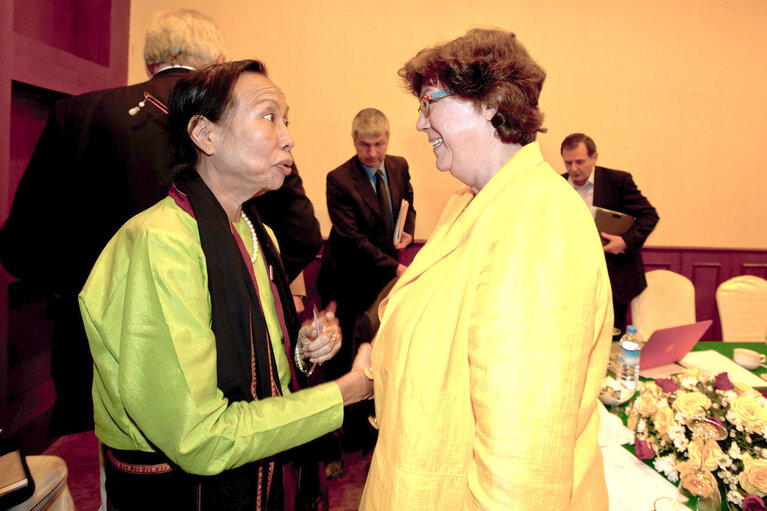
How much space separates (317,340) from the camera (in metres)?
1.25

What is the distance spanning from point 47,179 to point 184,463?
3.63 ft

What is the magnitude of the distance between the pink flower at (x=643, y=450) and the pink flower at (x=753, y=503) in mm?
235

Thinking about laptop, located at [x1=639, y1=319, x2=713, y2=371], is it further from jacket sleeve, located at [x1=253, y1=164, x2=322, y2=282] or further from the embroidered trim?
the embroidered trim

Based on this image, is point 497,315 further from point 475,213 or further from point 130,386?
point 130,386

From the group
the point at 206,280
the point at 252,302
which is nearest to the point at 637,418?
the point at 252,302

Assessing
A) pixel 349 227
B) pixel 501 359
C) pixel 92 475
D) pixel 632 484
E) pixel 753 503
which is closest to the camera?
pixel 501 359

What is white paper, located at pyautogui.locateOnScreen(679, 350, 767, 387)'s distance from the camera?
81.1 inches

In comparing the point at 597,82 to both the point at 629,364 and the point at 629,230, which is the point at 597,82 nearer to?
the point at 629,230

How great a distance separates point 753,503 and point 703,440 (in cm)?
18

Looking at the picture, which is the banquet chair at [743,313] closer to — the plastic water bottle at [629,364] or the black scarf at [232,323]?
the plastic water bottle at [629,364]

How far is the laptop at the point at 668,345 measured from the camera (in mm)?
2033

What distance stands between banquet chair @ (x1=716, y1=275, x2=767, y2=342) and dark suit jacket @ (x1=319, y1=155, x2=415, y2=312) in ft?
7.40

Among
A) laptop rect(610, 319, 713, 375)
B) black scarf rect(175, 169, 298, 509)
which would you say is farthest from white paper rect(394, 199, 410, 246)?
black scarf rect(175, 169, 298, 509)

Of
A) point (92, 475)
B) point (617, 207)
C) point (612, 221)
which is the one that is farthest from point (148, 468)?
point (617, 207)
